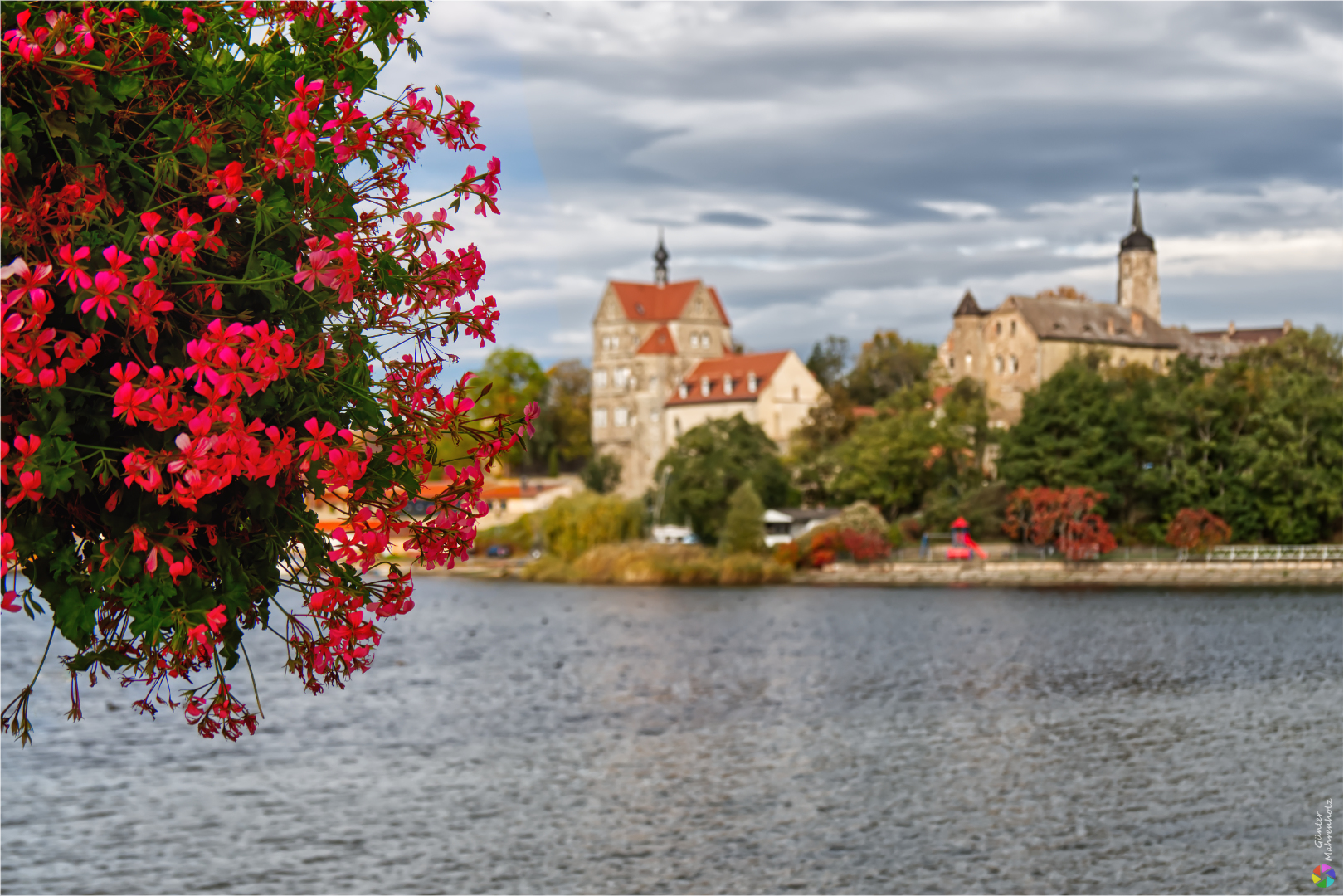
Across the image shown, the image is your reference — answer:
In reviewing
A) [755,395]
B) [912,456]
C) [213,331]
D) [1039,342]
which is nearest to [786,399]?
[755,395]

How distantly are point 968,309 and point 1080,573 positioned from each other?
46.7m

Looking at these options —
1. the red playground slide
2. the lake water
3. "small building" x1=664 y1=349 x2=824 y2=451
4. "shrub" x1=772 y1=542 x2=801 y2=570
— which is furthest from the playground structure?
"small building" x1=664 y1=349 x2=824 y2=451

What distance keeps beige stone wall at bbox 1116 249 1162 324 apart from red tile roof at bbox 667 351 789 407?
33.6 metres

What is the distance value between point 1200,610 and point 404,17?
54013 mm

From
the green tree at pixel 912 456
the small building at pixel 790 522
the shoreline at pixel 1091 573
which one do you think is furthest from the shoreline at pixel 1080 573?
the green tree at pixel 912 456

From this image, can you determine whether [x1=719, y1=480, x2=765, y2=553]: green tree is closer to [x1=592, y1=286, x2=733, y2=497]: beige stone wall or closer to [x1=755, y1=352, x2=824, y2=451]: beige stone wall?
[x1=755, y1=352, x2=824, y2=451]: beige stone wall

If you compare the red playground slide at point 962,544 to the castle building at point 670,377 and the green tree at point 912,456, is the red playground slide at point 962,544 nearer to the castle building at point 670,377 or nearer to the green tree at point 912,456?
the green tree at point 912,456

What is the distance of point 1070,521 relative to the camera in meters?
66.3

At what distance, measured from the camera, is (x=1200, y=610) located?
53031mm

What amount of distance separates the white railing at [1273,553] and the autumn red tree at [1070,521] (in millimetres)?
4117

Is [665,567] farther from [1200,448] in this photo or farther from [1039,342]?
[1039,342]

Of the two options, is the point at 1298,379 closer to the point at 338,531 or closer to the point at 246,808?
the point at 246,808

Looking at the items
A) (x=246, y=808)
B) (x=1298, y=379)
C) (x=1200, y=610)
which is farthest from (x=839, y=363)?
(x=246, y=808)

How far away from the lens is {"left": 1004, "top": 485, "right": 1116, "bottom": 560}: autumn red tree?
216 ft
